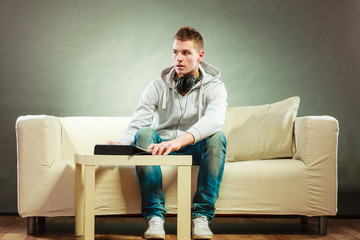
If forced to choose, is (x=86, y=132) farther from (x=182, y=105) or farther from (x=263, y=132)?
(x=263, y=132)

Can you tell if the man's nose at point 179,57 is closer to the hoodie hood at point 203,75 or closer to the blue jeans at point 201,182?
the hoodie hood at point 203,75

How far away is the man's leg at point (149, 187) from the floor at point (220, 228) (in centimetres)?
22

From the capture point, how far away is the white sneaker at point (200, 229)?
1.96 m

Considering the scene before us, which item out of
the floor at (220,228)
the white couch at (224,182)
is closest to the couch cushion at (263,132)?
the white couch at (224,182)

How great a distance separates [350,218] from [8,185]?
2.34 meters

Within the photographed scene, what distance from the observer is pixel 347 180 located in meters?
3.23

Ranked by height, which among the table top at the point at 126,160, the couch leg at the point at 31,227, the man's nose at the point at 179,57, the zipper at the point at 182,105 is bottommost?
the couch leg at the point at 31,227

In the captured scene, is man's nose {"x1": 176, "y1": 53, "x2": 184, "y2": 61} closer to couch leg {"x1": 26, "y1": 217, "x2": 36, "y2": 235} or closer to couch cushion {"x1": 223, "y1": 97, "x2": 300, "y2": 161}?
couch cushion {"x1": 223, "y1": 97, "x2": 300, "y2": 161}

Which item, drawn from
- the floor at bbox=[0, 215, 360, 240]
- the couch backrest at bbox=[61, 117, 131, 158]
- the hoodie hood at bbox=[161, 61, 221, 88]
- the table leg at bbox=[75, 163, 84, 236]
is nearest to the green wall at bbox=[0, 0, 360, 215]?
the couch backrest at bbox=[61, 117, 131, 158]

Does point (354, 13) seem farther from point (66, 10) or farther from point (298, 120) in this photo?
point (66, 10)

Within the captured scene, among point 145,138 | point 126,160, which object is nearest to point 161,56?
point 145,138

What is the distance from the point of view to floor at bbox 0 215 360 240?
227 cm

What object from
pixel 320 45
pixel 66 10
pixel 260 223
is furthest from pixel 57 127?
pixel 320 45

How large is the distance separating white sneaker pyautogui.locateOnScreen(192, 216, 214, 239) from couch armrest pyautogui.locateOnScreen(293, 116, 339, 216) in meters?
0.65
